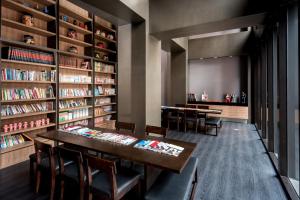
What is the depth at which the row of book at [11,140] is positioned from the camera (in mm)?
3080

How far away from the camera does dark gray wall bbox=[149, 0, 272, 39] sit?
3.21 meters

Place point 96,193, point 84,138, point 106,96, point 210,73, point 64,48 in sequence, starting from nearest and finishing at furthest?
point 96,193
point 84,138
point 64,48
point 106,96
point 210,73

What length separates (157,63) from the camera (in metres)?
4.50

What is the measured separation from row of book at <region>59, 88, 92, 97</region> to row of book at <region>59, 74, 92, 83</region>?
0.69 ft

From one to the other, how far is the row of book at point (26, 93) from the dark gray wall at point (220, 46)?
18.9 ft

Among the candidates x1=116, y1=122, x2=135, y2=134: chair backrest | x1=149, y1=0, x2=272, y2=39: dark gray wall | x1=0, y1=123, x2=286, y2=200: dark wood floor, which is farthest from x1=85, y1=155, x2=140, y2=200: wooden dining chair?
x1=149, y1=0, x2=272, y2=39: dark gray wall

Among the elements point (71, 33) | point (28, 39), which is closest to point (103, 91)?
point (71, 33)

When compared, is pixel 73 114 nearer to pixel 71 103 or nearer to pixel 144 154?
pixel 71 103

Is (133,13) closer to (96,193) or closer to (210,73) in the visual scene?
(96,193)

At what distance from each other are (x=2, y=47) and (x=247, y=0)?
4401 mm

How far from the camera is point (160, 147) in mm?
2018

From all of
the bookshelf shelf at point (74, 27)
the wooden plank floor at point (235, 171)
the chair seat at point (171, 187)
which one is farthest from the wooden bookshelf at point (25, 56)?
the wooden plank floor at point (235, 171)

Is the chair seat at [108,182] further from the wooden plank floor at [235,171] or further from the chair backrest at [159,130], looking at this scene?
the wooden plank floor at [235,171]

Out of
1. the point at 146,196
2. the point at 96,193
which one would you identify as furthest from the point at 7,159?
the point at 146,196
